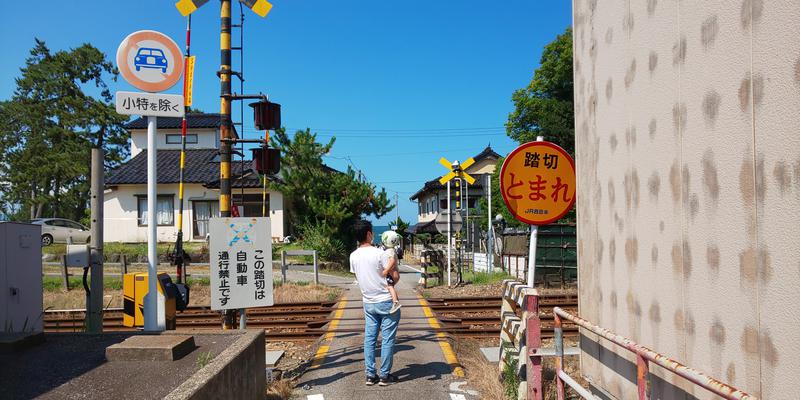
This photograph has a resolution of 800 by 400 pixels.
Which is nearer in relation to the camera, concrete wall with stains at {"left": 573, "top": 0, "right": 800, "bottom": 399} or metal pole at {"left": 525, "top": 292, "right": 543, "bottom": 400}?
concrete wall with stains at {"left": 573, "top": 0, "right": 800, "bottom": 399}

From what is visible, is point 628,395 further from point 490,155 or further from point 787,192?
point 490,155

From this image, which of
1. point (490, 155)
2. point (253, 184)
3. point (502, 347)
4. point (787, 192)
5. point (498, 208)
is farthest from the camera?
point (490, 155)

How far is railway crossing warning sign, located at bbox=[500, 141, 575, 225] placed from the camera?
486cm

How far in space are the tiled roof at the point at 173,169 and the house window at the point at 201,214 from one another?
1206mm

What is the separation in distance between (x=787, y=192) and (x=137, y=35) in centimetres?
565

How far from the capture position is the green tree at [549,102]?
26859 millimetres

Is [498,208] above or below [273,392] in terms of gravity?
above

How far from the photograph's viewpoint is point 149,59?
557cm

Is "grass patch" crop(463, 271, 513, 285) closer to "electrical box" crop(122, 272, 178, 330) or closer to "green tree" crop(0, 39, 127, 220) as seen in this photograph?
"electrical box" crop(122, 272, 178, 330)

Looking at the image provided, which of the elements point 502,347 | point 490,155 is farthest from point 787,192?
point 490,155

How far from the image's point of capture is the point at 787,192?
2.01 metres

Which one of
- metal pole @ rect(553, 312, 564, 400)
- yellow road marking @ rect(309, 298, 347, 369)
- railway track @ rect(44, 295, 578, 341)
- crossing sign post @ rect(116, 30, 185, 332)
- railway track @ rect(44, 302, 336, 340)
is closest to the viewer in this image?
metal pole @ rect(553, 312, 564, 400)

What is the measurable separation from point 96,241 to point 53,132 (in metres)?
36.8

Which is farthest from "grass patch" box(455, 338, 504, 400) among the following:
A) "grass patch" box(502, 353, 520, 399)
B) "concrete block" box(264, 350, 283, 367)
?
"concrete block" box(264, 350, 283, 367)
